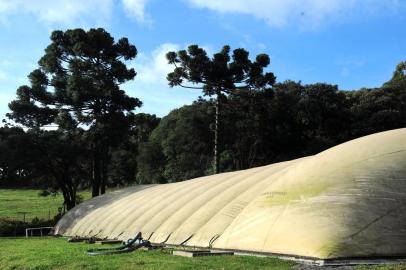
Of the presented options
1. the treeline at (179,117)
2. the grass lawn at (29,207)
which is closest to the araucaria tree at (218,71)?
the treeline at (179,117)

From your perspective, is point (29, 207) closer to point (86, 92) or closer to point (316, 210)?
point (86, 92)

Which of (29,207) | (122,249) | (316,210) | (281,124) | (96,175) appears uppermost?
(281,124)

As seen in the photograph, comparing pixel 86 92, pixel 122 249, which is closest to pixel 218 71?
pixel 86 92

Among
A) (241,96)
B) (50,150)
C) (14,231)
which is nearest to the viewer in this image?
(14,231)

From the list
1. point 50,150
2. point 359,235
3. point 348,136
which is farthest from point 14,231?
point 348,136

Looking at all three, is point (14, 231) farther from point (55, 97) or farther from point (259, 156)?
point (259, 156)

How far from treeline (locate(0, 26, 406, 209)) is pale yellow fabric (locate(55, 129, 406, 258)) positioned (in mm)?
23136

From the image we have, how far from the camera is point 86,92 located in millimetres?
41219

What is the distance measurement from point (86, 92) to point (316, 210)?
3148 centimetres

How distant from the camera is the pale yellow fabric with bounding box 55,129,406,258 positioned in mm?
11406

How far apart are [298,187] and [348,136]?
39.4 m

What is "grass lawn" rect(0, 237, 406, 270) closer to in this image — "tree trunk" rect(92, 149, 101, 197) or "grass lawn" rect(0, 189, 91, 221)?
"tree trunk" rect(92, 149, 101, 197)

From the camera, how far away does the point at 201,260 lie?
12.0m

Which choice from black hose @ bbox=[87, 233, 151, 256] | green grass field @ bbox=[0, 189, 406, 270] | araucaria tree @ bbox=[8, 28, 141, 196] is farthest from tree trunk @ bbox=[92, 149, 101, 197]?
black hose @ bbox=[87, 233, 151, 256]
